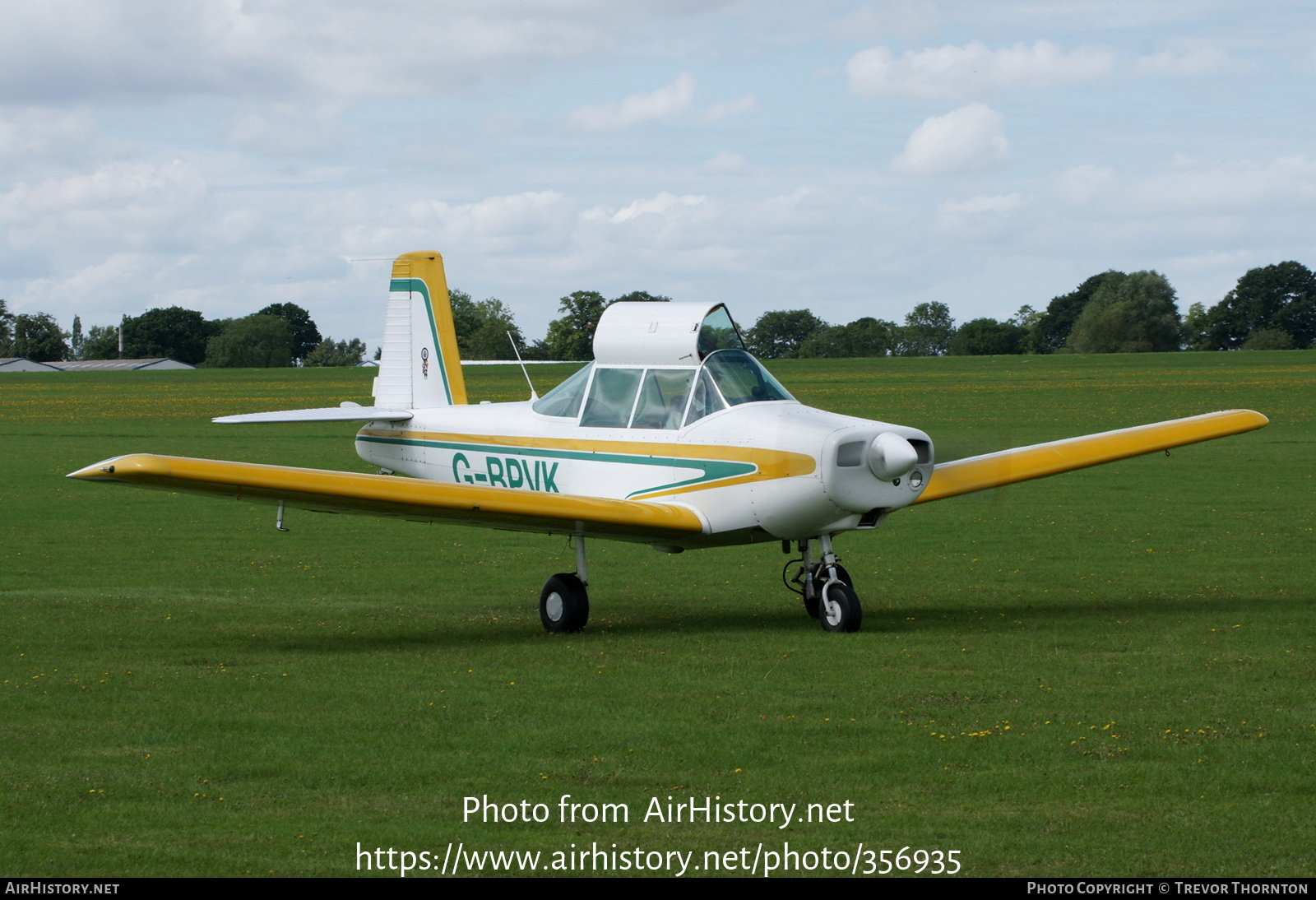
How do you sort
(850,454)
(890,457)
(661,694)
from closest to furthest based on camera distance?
1. (661,694)
2. (890,457)
3. (850,454)

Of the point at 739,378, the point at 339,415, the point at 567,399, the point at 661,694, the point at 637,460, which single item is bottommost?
the point at 661,694

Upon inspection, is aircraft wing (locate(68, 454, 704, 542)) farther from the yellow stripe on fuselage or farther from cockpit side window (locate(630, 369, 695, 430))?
cockpit side window (locate(630, 369, 695, 430))

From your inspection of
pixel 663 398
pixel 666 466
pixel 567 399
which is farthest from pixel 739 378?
pixel 567 399

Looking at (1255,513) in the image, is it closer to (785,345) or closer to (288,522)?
(288,522)

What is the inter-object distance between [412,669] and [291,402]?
5526 centimetres

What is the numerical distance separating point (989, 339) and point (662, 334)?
14185 cm

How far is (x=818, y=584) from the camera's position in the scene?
1196cm

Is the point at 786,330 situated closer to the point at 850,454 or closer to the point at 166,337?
the point at 166,337

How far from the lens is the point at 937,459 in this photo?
39.8 ft

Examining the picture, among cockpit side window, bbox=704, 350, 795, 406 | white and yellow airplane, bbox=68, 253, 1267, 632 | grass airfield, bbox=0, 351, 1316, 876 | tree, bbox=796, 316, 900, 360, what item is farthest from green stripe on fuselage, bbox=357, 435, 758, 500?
tree, bbox=796, 316, 900, 360

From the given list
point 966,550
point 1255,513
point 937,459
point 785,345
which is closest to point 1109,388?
point 1255,513

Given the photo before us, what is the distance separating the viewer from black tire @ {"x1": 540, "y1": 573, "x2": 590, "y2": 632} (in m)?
11.8

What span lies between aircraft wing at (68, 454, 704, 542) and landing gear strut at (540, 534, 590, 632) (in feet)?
1.55

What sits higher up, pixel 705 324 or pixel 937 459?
pixel 705 324
